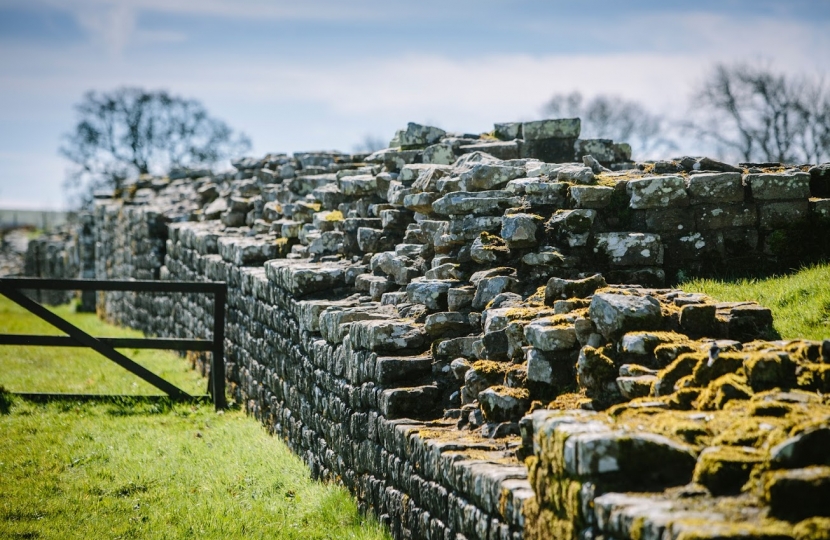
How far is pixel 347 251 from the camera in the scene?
1044 cm

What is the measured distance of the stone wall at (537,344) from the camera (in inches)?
157

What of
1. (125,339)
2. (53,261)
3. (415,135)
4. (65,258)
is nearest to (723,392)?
(415,135)

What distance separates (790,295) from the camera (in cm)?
620

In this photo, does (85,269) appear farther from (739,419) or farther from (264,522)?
(739,419)

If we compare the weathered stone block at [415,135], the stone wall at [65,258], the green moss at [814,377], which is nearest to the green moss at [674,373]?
the green moss at [814,377]

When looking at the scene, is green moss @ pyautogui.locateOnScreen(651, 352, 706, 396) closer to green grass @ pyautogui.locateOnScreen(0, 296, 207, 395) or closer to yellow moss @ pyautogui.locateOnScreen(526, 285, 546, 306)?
yellow moss @ pyautogui.locateOnScreen(526, 285, 546, 306)

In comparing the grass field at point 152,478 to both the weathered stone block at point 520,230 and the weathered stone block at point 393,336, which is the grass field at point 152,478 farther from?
the weathered stone block at point 520,230

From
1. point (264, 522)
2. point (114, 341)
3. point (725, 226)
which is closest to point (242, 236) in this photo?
point (114, 341)

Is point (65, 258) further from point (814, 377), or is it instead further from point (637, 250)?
point (814, 377)

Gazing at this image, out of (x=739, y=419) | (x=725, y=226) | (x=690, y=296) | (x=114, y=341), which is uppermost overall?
(x=725, y=226)

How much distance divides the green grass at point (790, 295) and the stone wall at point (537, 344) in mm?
286

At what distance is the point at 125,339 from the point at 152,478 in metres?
3.26

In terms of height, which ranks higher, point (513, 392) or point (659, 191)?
point (659, 191)

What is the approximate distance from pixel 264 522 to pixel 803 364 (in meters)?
4.47
